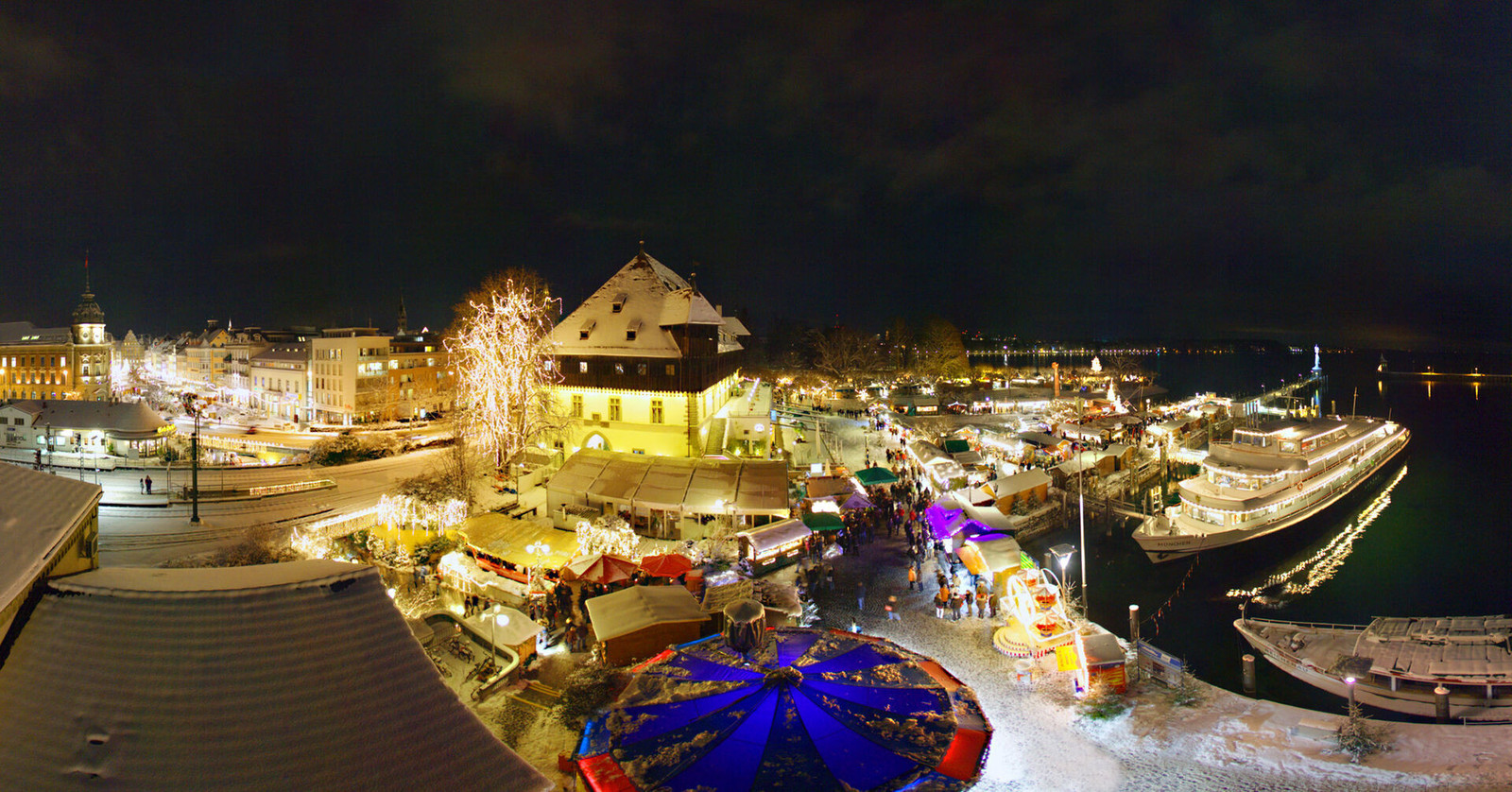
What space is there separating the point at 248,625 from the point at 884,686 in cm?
750

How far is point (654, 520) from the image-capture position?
909 inches

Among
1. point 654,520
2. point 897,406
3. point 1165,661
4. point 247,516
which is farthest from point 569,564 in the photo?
point 897,406

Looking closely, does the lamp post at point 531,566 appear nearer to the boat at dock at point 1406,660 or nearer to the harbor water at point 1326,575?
the harbor water at point 1326,575

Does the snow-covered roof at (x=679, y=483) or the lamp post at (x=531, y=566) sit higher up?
the snow-covered roof at (x=679, y=483)

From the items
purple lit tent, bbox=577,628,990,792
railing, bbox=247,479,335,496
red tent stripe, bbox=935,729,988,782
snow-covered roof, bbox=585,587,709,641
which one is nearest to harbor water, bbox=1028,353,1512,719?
red tent stripe, bbox=935,729,988,782

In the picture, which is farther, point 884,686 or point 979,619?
point 979,619

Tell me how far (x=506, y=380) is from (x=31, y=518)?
22.5 m

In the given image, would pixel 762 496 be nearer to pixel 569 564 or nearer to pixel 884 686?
pixel 569 564

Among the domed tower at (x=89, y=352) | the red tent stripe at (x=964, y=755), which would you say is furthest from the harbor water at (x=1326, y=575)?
the domed tower at (x=89, y=352)

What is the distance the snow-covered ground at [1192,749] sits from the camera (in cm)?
1018

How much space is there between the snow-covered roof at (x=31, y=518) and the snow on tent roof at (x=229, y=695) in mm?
317

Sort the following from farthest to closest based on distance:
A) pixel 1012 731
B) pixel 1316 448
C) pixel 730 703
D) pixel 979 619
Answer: pixel 1316 448 < pixel 979 619 < pixel 1012 731 < pixel 730 703

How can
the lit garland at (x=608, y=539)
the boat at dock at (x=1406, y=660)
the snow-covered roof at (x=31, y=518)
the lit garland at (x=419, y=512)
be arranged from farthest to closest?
the lit garland at (x=419, y=512)
the lit garland at (x=608, y=539)
the boat at dock at (x=1406, y=660)
the snow-covered roof at (x=31, y=518)

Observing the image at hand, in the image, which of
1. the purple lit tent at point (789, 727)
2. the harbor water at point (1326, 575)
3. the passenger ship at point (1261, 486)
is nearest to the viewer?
the purple lit tent at point (789, 727)
